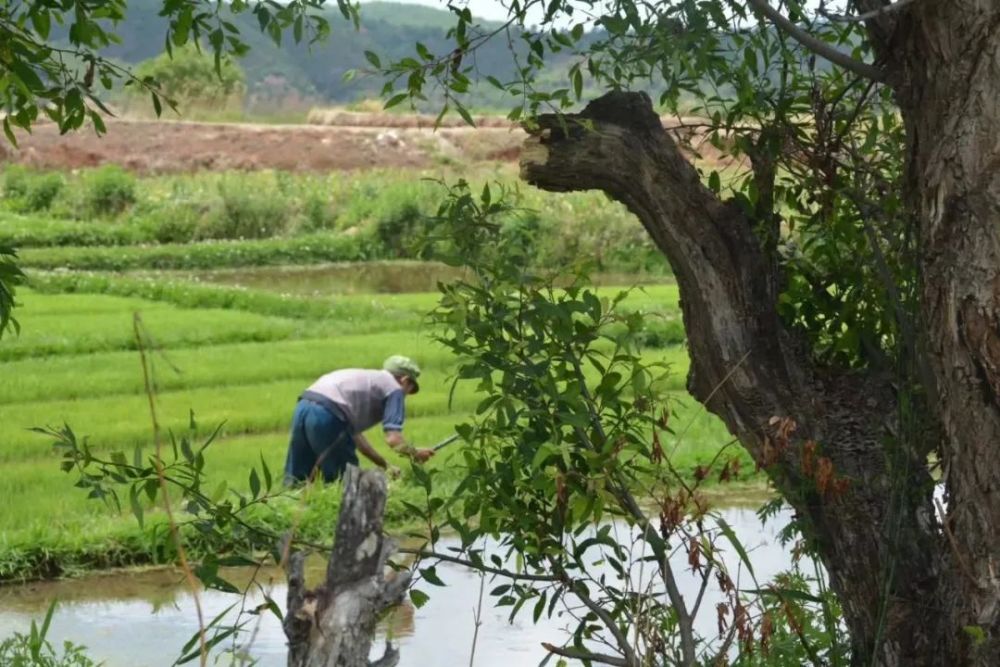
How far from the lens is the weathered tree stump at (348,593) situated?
269 cm

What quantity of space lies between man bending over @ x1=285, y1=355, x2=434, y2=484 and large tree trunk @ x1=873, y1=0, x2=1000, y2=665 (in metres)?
5.91

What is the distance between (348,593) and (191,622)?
5.29 meters

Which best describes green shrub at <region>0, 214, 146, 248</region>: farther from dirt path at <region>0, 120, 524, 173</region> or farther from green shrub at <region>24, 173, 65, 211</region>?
dirt path at <region>0, 120, 524, 173</region>

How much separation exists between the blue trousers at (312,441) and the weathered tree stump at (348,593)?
6.67 m

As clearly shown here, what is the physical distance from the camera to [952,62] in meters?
3.62

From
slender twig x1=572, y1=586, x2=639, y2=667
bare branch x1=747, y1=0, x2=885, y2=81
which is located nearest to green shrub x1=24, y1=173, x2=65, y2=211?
slender twig x1=572, y1=586, x2=639, y2=667

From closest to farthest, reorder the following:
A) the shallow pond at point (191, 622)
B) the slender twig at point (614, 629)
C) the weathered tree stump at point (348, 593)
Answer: the weathered tree stump at point (348, 593), the slender twig at point (614, 629), the shallow pond at point (191, 622)

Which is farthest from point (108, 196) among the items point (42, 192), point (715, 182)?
point (715, 182)

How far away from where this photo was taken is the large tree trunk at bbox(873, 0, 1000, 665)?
3.49 meters

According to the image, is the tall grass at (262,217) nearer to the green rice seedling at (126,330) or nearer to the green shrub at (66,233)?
the green shrub at (66,233)

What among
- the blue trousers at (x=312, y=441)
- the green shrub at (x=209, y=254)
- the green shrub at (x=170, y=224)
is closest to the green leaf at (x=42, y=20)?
the blue trousers at (x=312, y=441)

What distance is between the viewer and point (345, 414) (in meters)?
9.64

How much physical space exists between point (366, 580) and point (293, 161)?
4075 centimetres

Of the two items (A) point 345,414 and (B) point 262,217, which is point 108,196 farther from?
(A) point 345,414
